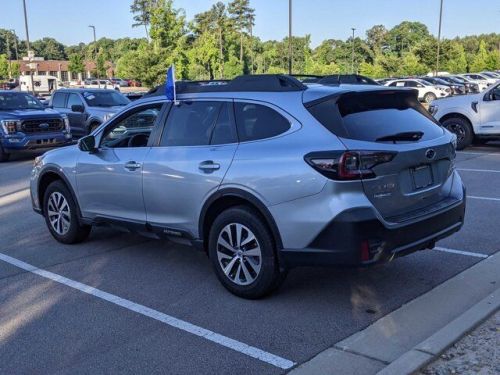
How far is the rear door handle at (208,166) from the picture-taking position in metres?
4.80

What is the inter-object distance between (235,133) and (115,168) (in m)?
1.52

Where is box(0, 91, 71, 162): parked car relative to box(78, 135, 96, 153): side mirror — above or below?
below

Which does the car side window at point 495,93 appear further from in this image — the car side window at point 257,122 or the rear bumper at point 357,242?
the car side window at point 257,122

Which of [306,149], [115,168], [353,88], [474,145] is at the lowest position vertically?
[474,145]

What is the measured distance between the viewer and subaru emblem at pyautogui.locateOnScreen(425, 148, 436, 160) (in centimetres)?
453

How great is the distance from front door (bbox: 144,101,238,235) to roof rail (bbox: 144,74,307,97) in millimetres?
152

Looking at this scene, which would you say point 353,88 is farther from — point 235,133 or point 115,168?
point 115,168

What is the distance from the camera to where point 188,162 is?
5.02 meters

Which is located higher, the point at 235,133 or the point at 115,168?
the point at 235,133

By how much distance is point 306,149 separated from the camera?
426 cm

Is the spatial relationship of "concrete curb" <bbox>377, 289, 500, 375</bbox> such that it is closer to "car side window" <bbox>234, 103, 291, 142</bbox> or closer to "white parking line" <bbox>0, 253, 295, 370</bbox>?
"white parking line" <bbox>0, 253, 295, 370</bbox>

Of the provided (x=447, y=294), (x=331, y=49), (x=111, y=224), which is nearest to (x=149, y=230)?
(x=111, y=224)

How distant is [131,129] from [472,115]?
1021cm

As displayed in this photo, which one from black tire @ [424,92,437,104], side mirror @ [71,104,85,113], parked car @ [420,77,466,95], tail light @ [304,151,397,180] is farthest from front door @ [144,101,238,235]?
black tire @ [424,92,437,104]
